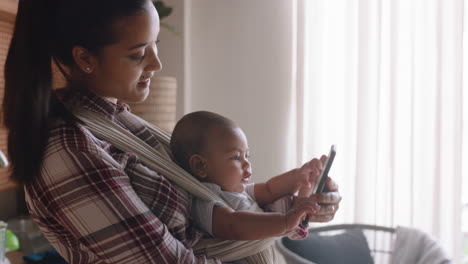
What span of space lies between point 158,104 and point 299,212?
1226 millimetres

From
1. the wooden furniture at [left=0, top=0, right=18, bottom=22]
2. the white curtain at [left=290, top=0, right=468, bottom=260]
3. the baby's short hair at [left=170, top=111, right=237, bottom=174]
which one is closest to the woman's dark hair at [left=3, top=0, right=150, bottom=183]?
the baby's short hair at [left=170, top=111, right=237, bottom=174]

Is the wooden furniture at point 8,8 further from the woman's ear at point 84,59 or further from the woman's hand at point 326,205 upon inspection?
the woman's hand at point 326,205

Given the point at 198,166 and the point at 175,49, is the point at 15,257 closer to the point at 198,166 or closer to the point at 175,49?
the point at 198,166

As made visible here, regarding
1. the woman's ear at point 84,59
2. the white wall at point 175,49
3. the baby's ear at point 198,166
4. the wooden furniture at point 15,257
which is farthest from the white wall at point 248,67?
the woman's ear at point 84,59

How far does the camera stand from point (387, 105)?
209 cm

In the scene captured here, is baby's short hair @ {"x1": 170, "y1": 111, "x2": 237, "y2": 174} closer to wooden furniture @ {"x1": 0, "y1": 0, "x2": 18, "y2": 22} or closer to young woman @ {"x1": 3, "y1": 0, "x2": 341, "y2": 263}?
young woman @ {"x1": 3, "y1": 0, "x2": 341, "y2": 263}

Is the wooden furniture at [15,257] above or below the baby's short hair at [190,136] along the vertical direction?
below

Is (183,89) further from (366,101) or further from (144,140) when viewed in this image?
(144,140)

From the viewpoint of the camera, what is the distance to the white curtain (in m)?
1.98

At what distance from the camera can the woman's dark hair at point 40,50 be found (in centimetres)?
71

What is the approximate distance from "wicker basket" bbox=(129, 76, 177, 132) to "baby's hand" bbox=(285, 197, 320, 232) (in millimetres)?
1201

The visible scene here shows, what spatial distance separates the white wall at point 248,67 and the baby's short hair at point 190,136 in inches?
54.5

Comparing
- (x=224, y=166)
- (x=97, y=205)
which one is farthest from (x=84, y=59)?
(x=224, y=166)

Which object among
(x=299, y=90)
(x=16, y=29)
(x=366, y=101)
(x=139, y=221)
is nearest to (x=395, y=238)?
(x=366, y=101)
